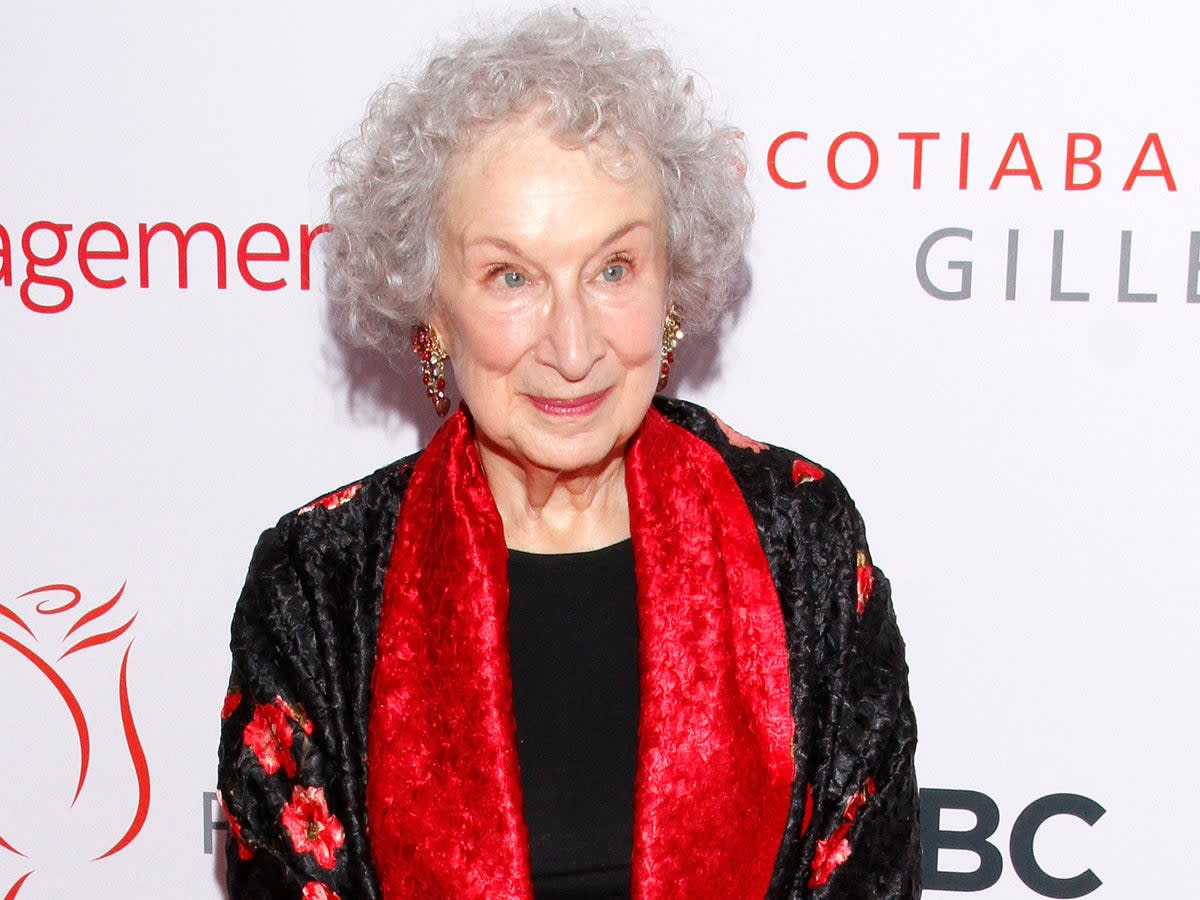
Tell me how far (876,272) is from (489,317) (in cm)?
55

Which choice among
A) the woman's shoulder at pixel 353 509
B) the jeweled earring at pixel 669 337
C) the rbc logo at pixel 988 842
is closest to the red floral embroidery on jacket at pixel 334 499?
the woman's shoulder at pixel 353 509

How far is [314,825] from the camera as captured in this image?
1.33m

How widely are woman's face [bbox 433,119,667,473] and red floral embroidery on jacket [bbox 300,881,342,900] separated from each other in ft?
1.54

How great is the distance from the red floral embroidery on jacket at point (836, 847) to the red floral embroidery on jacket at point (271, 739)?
53 centimetres

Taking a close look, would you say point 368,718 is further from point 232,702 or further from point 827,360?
point 827,360

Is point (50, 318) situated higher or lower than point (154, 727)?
A: higher

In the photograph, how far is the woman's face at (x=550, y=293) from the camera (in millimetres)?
1213

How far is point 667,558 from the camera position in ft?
4.54

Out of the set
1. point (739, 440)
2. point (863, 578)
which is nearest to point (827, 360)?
point (739, 440)

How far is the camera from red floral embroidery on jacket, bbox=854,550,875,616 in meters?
1.37

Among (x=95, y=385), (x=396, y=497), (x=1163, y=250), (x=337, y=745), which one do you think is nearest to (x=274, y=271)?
(x=95, y=385)

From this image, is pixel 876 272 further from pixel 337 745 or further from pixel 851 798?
pixel 337 745

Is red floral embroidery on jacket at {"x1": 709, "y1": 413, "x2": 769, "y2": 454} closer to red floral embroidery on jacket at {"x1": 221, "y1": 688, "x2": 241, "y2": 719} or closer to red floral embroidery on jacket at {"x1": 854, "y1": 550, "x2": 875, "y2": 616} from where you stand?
red floral embroidery on jacket at {"x1": 854, "y1": 550, "x2": 875, "y2": 616}

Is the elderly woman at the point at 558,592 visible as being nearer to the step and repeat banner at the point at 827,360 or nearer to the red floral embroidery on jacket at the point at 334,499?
the red floral embroidery on jacket at the point at 334,499
